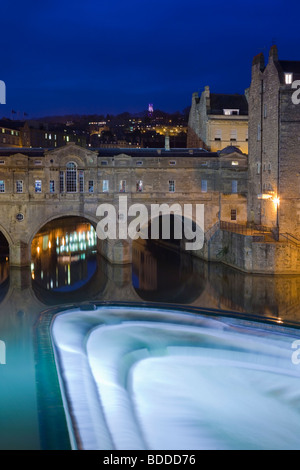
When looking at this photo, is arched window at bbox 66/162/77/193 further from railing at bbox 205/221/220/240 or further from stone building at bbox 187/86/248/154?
stone building at bbox 187/86/248/154

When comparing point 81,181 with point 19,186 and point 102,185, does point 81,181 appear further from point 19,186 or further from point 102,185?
point 19,186

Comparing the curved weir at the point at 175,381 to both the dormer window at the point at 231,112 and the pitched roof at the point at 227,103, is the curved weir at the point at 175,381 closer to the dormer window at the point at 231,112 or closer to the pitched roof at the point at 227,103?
the dormer window at the point at 231,112

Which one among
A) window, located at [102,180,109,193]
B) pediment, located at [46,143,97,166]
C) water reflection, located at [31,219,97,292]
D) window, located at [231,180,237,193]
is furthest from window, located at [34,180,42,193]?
window, located at [231,180,237,193]

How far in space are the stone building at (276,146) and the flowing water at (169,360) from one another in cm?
520

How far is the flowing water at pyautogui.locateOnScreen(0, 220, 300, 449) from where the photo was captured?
15.3 meters

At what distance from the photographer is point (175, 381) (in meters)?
18.7

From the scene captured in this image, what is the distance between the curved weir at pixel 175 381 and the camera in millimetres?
14859

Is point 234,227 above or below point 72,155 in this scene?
below

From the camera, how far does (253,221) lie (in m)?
40.1

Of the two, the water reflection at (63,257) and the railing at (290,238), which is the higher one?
the railing at (290,238)

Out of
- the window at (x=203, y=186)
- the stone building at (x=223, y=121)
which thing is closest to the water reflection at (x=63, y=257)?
the window at (x=203, y=186)

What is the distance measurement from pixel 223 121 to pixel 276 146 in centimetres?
1166

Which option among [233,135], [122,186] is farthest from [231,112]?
[122,186]

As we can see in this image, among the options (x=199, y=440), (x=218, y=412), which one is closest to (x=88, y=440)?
(x=199, y=440)
